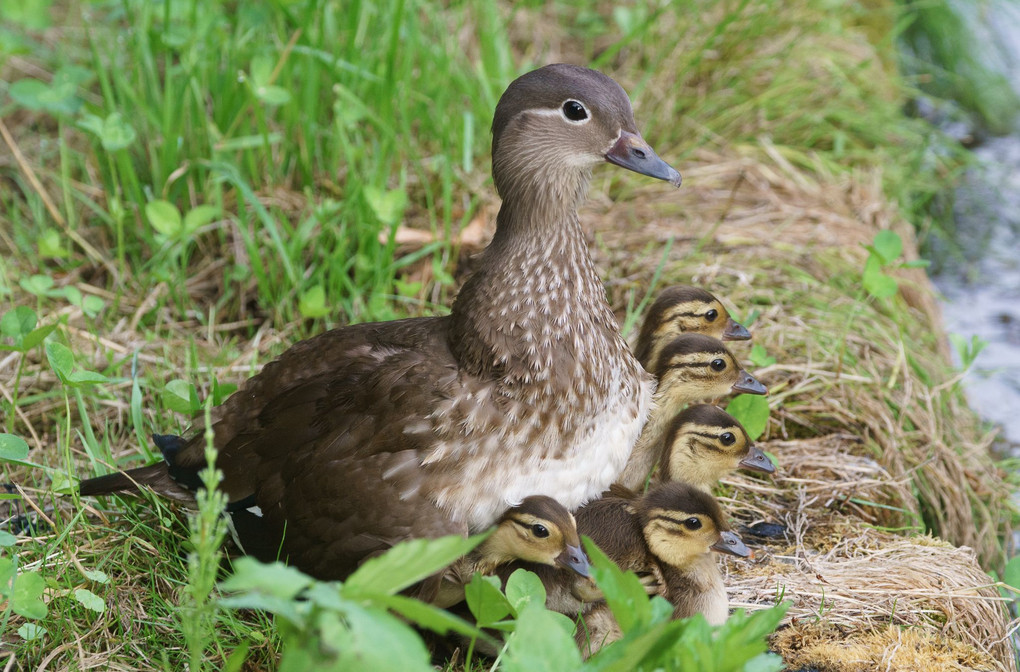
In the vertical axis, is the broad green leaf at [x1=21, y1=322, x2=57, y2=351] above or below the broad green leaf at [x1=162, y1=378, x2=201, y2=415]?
above

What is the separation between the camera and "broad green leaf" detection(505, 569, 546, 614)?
8.73ft

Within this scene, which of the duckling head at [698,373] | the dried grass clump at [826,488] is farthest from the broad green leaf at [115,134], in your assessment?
the dried grass clump at [826,488]

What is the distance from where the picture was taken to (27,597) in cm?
279

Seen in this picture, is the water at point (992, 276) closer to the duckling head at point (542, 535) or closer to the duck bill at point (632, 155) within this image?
the duck bill at point (632, 155)

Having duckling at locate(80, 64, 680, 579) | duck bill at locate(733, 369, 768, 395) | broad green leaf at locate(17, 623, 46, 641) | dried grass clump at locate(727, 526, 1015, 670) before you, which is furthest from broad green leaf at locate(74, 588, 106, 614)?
duck bill at locate(733, 369, 768, 395)

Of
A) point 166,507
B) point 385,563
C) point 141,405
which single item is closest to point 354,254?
point 141,405

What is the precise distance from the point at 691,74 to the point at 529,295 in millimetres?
3231

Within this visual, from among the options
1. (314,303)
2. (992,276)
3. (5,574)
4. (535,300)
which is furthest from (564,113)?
(992,276)

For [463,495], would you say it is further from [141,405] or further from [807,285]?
[807,285]

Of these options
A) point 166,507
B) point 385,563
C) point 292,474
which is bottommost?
point 166,507

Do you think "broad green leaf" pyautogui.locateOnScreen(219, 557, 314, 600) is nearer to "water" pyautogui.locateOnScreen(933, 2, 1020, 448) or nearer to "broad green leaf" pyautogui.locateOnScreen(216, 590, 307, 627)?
"broad green leaf" pyautogui.locateOnScreen(216, 590, 307, 627)

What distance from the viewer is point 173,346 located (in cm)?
432

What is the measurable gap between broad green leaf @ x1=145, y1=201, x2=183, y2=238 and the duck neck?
1779mm

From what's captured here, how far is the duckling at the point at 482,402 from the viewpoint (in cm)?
292
